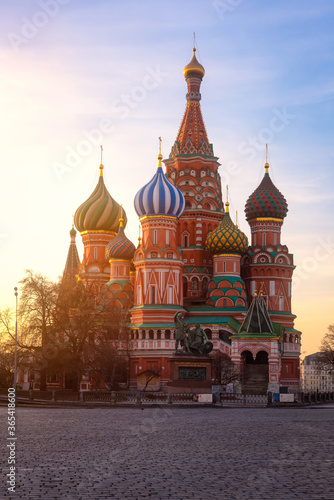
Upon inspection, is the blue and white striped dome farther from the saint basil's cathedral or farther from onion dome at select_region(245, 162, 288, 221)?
onion dome at select_region(245, 162, 288, 221)

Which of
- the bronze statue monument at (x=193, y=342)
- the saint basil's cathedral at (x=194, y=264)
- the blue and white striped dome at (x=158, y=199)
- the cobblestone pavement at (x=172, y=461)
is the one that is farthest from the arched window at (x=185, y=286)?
the cobblestone pavement at (x=172, y=461)

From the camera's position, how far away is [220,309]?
6531 cm

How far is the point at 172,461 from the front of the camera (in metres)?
13.2

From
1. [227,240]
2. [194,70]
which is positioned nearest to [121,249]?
Result: [227,240]

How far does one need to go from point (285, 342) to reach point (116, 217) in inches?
806

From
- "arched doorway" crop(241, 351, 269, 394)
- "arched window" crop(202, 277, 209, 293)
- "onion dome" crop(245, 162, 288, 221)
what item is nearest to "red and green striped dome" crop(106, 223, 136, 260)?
"arched window" crop(202, 277, 209, 293)

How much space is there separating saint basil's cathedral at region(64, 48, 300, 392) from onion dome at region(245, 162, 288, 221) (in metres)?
0.09

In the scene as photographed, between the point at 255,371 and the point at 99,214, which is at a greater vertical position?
the point at 99,214

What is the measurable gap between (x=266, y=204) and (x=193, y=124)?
11311mm

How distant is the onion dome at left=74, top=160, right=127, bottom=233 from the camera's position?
73.8 m

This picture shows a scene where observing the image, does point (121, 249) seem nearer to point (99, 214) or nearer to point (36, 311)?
point (99, 214)

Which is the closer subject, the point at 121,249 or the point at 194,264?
the point at 121,249

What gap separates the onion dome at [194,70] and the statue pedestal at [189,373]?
4126 cm

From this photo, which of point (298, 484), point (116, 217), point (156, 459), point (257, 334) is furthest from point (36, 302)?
point (298, 484)
